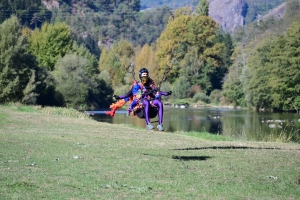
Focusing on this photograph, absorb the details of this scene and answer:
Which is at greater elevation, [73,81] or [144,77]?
[144,77]

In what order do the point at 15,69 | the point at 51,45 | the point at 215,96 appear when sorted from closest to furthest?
the point at 15,69 → the point at 51,45 → the point at 215,96

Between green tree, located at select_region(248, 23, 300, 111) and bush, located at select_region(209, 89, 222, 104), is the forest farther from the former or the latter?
bush, located at select_region(209, 89, 222, 104)

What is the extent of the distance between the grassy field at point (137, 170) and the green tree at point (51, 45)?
2848 inches

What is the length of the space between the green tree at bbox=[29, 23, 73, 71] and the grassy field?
72.3 meters

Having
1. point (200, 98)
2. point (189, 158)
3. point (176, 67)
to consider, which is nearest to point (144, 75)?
point (189, 158)

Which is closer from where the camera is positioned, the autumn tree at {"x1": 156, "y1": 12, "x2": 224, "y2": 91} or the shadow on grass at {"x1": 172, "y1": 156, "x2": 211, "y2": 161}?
the shadow on grass at {"x1": 172, "y1": 156, "x2": 211, "y2": 161}

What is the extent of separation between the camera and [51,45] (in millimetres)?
94688

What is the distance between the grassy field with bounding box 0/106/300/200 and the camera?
11.4 meters

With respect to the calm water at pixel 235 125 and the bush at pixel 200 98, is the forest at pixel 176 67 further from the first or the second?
the calm water at pixel 235 125

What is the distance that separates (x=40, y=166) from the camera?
1427cm

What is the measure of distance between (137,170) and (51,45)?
83.1 metres

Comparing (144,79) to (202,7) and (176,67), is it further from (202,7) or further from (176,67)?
(202,7)

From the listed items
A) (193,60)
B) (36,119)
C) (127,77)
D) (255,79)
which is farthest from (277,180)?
(193,60)

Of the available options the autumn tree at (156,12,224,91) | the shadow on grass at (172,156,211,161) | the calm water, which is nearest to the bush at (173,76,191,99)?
the autumn tree at (156,12,224,91)
